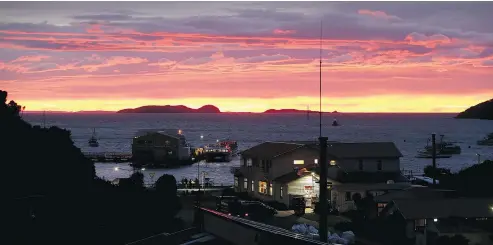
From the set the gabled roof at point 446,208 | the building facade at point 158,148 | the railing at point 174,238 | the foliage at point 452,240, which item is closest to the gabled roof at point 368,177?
the gabled roof at point 446,208

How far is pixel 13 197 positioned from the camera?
23.0 metres

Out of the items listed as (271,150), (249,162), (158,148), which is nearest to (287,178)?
(271,150)

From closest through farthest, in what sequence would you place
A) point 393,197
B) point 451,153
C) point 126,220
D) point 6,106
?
point 126,220 → point 6,106 → point 393,197 → point 451,153

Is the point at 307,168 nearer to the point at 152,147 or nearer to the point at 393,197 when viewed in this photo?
the point at 393,197

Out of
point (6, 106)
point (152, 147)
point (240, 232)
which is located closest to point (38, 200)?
point (6, 106)

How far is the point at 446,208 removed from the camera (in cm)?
2792

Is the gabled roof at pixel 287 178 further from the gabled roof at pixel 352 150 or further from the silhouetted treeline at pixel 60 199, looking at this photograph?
the silhouetted treeline at pixel 60 199

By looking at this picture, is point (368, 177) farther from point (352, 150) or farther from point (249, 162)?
point (249, 162)

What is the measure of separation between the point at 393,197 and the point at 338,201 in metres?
5.33

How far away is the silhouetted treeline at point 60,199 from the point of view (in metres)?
22.8

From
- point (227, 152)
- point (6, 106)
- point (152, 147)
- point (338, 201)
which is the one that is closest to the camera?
point (6, 106)

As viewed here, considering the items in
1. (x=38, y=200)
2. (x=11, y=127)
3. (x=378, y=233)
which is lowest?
(x=378, y=233)

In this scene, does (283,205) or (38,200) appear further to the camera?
(283,205)

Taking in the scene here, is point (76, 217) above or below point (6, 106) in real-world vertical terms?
below
